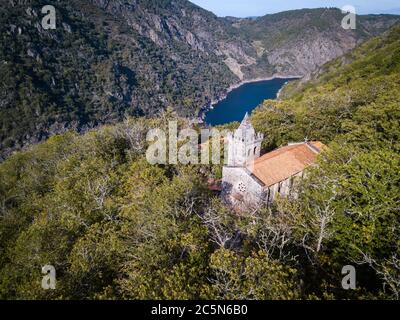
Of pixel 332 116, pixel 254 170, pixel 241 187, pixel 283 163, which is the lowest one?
pixel 241 187

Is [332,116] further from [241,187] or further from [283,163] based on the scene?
[241,187]

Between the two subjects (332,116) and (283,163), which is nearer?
(283,163)

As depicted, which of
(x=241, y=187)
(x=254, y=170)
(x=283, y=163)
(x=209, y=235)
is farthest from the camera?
(x=283, y=163)

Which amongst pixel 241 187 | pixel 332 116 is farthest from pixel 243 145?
pixel 332 116

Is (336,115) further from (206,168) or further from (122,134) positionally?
(122,134)

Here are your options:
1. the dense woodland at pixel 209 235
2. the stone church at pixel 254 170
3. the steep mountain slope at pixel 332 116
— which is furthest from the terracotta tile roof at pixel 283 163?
the dense woodland at pixel 209 235

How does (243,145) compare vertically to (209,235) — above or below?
above
